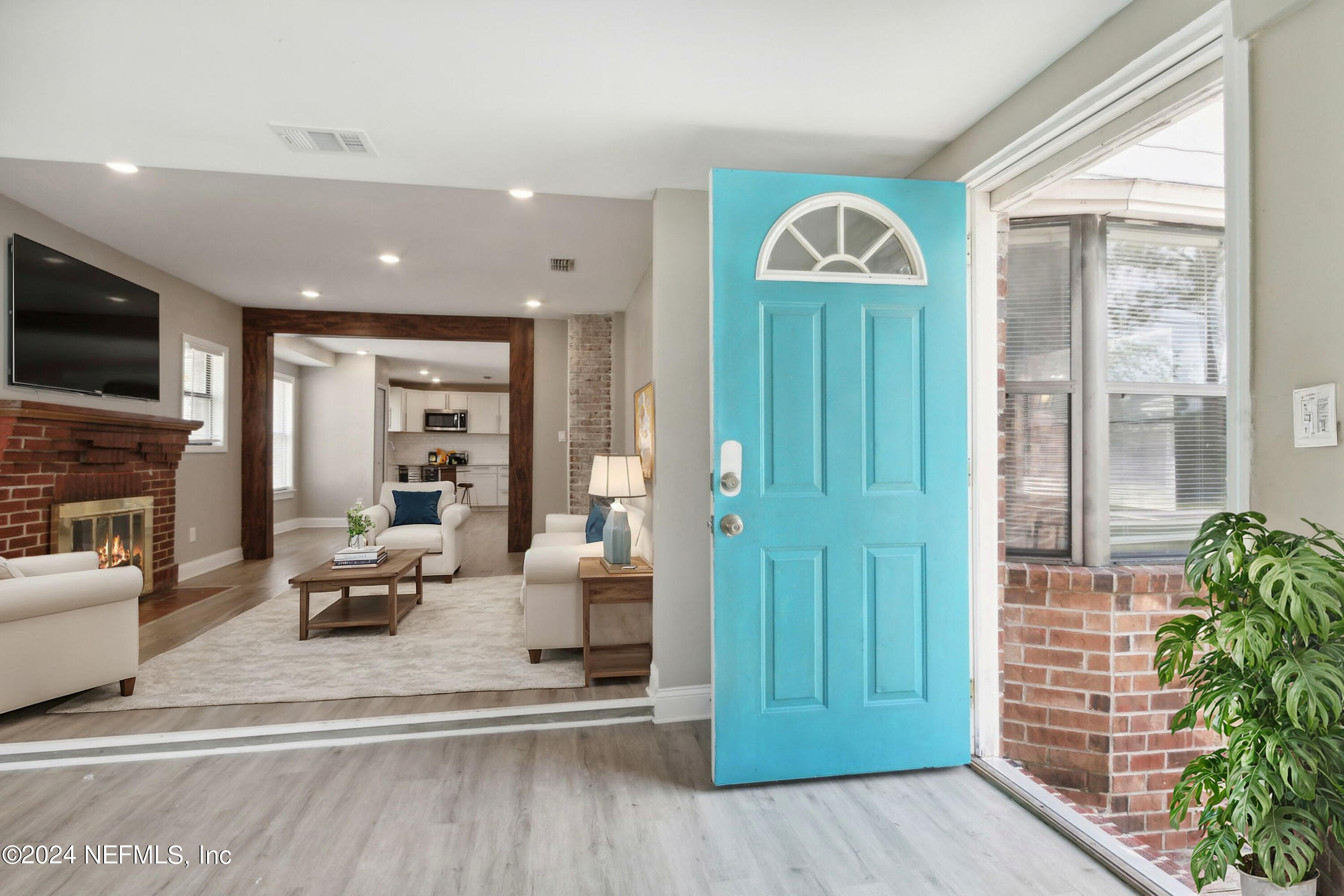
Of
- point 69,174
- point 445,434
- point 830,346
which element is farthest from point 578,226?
point 445,434

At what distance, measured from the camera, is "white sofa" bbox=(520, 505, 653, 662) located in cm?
359

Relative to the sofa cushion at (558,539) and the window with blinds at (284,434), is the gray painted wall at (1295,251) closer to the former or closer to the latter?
the sofa cushion at (558,539)

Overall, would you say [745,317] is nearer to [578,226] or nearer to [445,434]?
[578,226]

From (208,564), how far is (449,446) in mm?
6681

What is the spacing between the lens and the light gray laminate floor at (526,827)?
1834 millimetres

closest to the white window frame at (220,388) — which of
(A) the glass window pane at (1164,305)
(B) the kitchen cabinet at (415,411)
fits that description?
(B) the kitchen cabinet at (415,411)

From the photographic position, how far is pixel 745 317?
2369 millimetres

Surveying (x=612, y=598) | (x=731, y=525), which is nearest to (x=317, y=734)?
(x=612, y=598)

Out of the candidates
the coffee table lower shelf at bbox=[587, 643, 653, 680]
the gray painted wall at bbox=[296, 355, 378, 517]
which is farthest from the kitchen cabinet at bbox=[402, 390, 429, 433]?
the coffee table lower shelf at bbox=[587, 643, 653, 680]

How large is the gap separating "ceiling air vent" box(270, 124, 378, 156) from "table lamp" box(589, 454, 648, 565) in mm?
1927

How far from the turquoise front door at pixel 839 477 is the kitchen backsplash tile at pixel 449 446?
404 inches

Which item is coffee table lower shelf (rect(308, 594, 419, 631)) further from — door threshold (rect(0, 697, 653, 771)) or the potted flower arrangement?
door threshold (rect(0, 697, 653, 771))

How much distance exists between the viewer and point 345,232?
433 centimetres

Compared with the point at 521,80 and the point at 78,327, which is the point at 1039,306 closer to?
the point at 521,80
